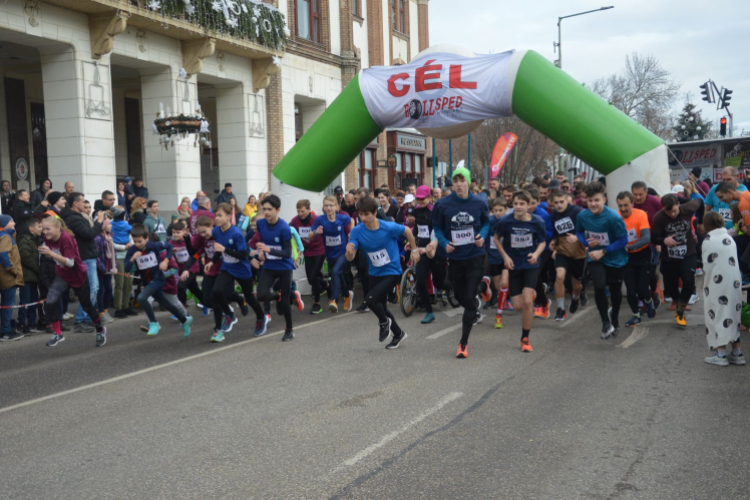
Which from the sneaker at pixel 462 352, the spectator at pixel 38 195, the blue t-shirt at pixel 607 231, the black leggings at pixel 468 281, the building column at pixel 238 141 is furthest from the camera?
the building column at pixel 238 141

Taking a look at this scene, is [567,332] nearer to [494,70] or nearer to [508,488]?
[494,70]

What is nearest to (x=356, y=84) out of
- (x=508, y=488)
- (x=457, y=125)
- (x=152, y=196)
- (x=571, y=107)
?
(x=457, y=125)

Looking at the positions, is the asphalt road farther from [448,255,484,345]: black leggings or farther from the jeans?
the jeans

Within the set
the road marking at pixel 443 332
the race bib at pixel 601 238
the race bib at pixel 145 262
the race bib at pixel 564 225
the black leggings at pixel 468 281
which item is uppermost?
the race bib at pixel 564 225

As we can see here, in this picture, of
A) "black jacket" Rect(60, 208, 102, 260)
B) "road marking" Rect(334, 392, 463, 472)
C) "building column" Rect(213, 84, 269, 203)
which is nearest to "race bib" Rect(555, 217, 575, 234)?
"road marking" Rect(334, 392, 463, 472)

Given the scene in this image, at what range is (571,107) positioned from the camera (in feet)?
38.4

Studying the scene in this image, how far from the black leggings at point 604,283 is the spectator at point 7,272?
764 centimetres

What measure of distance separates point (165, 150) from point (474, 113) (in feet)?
32.6

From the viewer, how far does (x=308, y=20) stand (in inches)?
1037

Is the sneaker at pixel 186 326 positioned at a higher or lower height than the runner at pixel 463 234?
lower

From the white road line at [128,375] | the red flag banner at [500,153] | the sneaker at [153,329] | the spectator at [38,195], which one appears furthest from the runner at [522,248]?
the red flag banner at [500,153]

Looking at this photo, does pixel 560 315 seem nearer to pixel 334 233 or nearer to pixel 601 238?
pixel 601 238

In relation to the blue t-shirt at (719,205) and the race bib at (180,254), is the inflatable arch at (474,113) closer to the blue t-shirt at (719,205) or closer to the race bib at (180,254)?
the blue t-shirt at (719,205)

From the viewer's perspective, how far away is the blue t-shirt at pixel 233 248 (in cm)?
949
